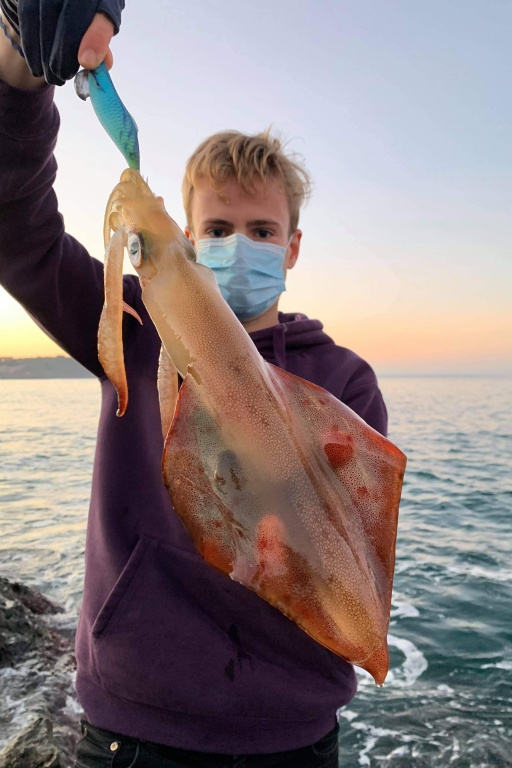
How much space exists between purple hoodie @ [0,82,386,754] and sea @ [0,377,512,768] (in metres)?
2.91

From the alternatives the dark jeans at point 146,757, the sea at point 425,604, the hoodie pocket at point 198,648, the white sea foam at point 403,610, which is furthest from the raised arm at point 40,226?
the white sea foam at point 403,610

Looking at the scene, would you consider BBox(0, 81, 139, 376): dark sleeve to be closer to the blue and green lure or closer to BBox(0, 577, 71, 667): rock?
the blue and green lure

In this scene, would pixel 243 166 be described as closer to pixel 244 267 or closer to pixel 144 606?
pixel 244 267

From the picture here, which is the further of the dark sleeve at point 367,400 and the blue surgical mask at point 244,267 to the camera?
the blue surgical mask at point 244,267

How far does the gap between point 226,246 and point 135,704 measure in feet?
7.09

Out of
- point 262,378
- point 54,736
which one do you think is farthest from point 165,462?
point 54,736

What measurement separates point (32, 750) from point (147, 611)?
2459mm

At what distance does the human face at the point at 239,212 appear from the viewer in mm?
3152

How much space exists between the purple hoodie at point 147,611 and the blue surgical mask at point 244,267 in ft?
2.16

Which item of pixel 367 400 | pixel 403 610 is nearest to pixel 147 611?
pixel 367 400

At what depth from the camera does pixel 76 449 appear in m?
23.2

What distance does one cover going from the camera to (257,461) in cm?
155

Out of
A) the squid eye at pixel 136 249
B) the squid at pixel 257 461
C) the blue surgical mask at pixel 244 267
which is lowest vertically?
the squid at pixel 257 461

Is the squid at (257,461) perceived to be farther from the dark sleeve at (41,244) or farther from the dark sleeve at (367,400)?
the dark sleeve at (367,400)
